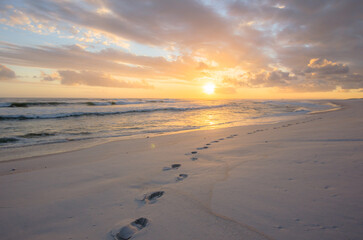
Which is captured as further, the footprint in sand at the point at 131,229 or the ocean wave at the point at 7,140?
the ocean wave at the point at 7,140

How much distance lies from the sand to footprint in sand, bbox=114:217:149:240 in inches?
0.4

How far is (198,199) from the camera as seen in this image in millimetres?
2381

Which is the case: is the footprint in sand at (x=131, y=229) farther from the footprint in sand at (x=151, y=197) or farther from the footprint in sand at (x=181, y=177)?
the footprint in sand at (x=181, y=177)

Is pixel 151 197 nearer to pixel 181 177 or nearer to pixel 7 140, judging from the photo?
pixel 181 177

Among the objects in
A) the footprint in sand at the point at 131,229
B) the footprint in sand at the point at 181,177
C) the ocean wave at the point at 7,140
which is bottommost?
the ocean wave at the point at 7,140

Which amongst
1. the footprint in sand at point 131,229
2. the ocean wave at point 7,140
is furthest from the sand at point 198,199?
the ocean wave at point 7,140

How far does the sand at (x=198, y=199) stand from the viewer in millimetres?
1774

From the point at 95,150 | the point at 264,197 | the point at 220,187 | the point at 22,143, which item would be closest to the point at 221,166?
the point at 220,187

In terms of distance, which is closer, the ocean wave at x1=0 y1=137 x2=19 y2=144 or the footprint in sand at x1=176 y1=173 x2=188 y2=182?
the footprint in sand at x1=176 y1=173 x2=188 y2=182

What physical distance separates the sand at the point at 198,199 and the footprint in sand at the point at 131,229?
1cm

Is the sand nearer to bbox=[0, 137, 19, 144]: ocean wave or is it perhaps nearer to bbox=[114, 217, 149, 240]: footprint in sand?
bbox=[114, 217, 149, 240]: footprint in sand

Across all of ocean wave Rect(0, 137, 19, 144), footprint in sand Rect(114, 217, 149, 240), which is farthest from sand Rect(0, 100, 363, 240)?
ocean wave Rect(0, 137, 19, 144)

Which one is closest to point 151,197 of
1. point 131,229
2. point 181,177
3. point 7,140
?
point 131,229

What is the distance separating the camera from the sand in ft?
5.82
